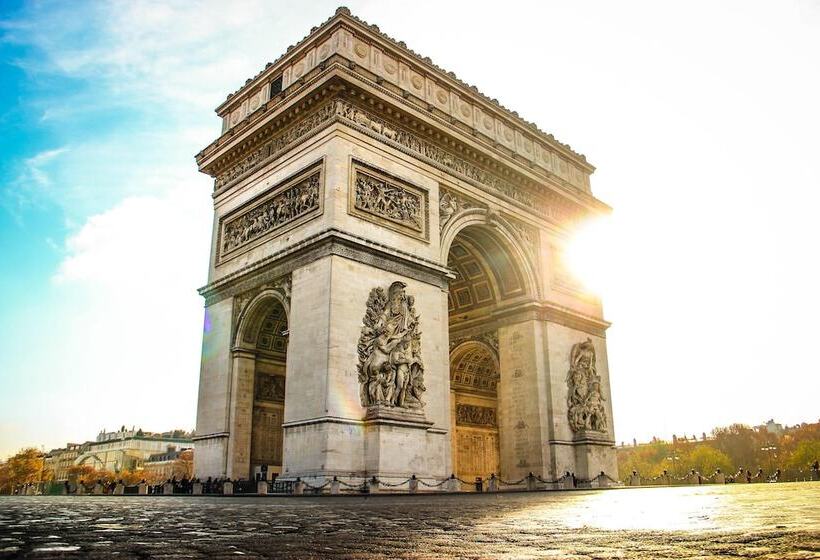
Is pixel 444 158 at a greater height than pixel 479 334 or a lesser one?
greater

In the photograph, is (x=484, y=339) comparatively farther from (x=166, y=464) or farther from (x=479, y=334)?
(x=166, y=464)

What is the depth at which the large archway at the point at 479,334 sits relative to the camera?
24203mm

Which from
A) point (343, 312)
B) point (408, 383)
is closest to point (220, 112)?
point (343, 312)

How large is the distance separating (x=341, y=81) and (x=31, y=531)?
1620 centimetres

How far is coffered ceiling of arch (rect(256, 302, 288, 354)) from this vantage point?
833 inches

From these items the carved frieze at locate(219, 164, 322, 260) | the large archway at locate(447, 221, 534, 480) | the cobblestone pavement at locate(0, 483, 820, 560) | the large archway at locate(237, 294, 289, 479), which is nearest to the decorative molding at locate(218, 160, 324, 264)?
the carved frieze at locate(219, 164, 322, 260)

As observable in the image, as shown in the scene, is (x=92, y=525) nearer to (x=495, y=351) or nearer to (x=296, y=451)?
(x=296, y=451)

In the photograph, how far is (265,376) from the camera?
21.5m

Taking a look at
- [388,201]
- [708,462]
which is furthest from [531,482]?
[708,462]

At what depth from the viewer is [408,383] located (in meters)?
18.5

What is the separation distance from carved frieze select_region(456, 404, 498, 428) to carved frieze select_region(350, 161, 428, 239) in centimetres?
889

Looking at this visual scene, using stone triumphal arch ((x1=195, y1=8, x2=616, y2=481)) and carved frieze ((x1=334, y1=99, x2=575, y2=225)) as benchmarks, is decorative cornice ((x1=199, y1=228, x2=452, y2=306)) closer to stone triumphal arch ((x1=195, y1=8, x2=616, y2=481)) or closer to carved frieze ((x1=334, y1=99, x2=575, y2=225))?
stone triumphal arch ((x1=195, y1=8, x2=616, y2=481))

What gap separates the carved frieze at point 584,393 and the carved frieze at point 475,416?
15.0 feet

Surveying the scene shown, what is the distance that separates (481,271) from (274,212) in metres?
8.10
